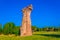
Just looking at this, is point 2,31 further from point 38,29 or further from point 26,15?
point 38,29

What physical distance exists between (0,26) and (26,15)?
17819 mm

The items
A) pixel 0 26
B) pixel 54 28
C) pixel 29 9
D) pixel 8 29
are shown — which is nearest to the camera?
pixel 29 9

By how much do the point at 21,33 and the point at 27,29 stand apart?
4.33ft

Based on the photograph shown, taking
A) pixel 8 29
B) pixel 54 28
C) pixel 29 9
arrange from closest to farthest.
→ pixel 29 9 → pixel 8 29 → pixel 54 28

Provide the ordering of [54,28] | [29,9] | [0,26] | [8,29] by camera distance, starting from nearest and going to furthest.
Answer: [29,9], [8,29], [0,26], [54,28]

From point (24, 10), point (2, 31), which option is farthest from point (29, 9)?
point (2, 31)

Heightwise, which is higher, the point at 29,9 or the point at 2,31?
A: the point at 29,9

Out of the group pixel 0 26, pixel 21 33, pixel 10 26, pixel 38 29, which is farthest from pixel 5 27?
pixel 38 29

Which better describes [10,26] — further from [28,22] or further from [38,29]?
[38,29]

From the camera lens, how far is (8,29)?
41.3 m

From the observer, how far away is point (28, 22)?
30.8 m

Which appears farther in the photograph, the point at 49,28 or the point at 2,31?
the point at 49,28

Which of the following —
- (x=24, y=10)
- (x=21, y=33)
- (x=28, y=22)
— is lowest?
(x=21, y=33)

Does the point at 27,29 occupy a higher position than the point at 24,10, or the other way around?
the point at 24,10
